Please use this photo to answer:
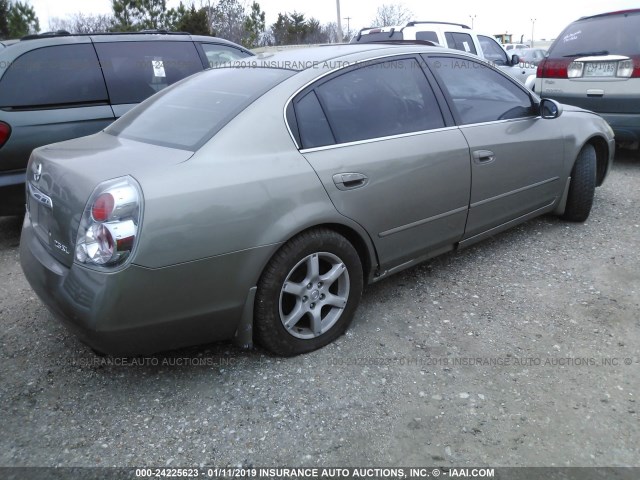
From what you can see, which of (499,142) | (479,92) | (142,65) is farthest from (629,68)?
(142,65)

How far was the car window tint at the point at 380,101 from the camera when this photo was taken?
297 cm

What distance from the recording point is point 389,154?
304 cm

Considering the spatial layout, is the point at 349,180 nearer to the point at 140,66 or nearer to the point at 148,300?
the point at 148,300

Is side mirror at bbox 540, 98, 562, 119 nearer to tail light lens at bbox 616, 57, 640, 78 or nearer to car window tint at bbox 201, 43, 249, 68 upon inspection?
tail light lens at bbox 616, 57, 640, 78

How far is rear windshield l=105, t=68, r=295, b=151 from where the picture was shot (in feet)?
8.91

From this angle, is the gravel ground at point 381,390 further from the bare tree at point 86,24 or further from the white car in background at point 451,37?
the bare tree at point 86,24

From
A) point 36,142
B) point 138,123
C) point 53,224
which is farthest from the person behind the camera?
point 36,142

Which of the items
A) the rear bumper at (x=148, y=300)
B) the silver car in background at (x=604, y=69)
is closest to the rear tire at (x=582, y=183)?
the silver car in background at (x=604, y=69)

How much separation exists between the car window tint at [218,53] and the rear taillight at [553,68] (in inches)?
146

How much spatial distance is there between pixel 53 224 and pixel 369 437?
5.56ft

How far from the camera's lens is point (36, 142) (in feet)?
13.9

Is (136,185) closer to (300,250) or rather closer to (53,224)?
(53,224)

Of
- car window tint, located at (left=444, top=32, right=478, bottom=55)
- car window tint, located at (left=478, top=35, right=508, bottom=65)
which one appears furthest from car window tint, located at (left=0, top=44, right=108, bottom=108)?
car window tint, located at (left=478, top=35, right=508, bottom=65)

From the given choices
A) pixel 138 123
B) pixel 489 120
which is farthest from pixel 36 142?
pixel 489 120
